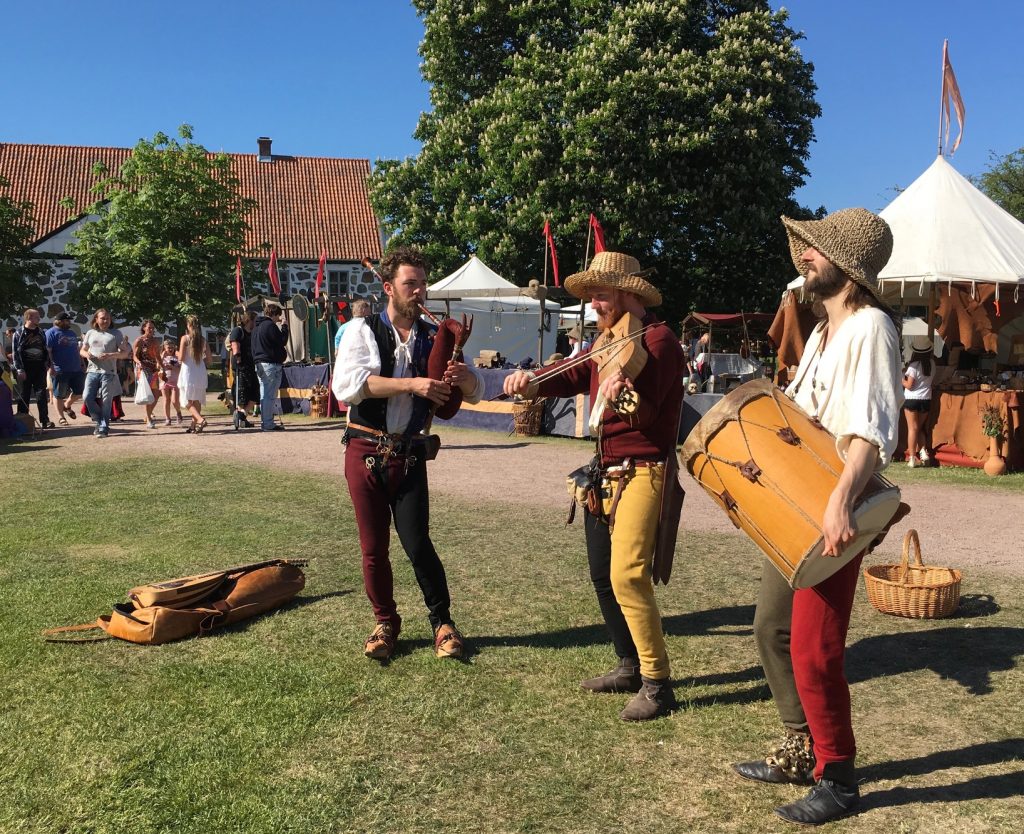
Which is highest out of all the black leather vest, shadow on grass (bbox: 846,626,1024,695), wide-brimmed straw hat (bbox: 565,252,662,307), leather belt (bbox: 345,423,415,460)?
wide-brimmed straw hat (bbox: 565,252,662,307)

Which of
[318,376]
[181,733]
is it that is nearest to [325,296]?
[318,376]

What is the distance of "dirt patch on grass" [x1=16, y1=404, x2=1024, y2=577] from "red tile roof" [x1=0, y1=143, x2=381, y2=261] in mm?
22753

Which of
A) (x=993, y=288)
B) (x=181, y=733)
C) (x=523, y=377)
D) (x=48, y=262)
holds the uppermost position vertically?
(x=48, y=262)

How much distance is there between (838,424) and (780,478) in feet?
0.80

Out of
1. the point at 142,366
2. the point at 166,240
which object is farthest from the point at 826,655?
the point at 166,240

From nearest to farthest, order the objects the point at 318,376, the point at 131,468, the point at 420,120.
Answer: the point at 131,468 < the point at 318,376 < the point at 420,120

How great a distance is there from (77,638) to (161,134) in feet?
92.5

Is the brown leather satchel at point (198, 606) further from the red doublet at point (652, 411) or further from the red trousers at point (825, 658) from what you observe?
the red trousers at point (825, 658)

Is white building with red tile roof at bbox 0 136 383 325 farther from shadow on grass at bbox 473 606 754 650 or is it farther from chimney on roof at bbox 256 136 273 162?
shadow on grass at bbox 473 606 754 650

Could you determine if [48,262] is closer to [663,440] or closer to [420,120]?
[420,120]

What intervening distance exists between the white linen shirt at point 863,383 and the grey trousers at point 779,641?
1.93 feet

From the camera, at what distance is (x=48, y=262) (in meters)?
34.3

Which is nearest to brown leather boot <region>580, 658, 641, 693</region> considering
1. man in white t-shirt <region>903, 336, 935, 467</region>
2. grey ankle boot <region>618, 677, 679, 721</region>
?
grey ankle boot <region>618, 677, 679, 721</region>

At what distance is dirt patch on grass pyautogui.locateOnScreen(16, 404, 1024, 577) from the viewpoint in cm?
698
